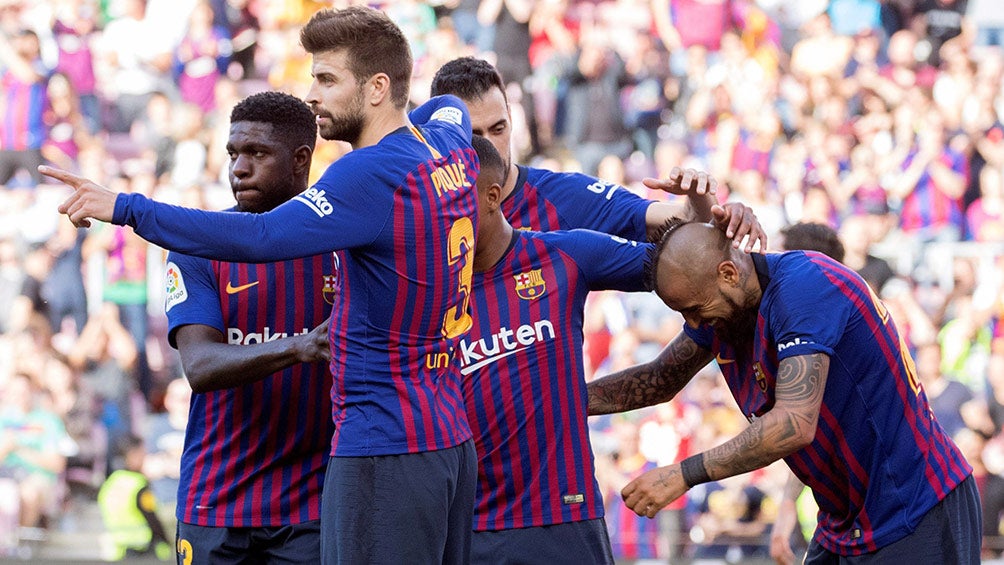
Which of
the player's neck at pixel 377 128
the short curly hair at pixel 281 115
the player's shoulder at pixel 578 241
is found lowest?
the player's shoulder at pixel 578 241

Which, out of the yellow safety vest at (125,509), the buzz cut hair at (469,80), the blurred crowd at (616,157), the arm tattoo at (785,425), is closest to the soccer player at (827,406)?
the arm tattoo at (785,425)

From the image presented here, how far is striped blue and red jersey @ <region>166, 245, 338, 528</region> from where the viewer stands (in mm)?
4027

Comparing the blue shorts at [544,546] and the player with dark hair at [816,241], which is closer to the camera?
the blue shorts at [544,546]

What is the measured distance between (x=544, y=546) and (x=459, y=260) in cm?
111

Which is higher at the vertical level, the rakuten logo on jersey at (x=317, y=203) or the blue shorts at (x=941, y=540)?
the rakuten logo on jersey at (x=317, y=203)

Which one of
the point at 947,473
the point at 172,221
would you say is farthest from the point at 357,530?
the point at 947,473

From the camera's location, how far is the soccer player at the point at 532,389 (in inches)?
161

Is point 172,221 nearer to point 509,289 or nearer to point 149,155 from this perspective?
point 509,289

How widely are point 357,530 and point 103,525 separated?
6614 millimetres

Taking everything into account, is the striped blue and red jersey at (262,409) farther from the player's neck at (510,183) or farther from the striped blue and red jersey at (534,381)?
the player's neck at (510,183)

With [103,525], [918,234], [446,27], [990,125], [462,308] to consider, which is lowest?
[103,525]

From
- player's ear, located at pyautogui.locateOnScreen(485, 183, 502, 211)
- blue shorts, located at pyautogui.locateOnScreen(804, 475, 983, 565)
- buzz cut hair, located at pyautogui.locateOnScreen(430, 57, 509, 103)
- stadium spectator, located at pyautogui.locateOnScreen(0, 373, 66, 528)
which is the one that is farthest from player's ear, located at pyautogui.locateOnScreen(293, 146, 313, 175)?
stadium spectator, located at pyautogui.locateOnScreen(0, 373, 66, 528)

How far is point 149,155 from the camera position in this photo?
10.6 m

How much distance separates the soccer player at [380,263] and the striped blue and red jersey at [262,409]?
638 mm
